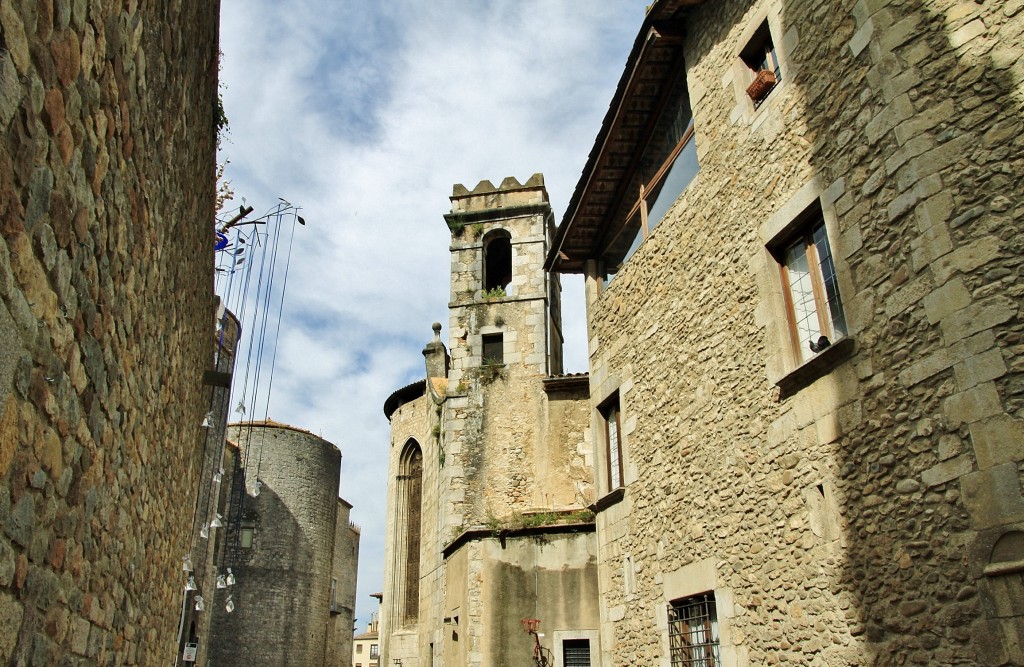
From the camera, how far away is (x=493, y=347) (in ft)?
59.4

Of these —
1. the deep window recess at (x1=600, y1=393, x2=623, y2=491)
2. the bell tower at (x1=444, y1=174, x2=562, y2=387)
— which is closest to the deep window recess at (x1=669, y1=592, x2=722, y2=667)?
the deep window recess at (x1=600, y1=393, x2=623, y2=491)

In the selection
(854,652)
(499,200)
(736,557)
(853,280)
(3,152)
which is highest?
(499,200)

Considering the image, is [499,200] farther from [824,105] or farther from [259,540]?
[259,540]

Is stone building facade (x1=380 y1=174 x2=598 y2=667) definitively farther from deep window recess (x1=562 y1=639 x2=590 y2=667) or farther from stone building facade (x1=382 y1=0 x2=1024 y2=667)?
stone building facade (x1=382 y1=0 x2=1024 y2=667)

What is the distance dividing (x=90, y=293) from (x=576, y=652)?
1007 centimetres

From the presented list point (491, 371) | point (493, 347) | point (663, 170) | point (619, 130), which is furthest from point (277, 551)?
point (663, 170)

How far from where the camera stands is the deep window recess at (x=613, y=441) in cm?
952

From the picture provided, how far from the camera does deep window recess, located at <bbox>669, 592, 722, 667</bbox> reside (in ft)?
23.0

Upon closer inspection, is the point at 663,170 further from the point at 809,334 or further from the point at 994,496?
the point at 994,496

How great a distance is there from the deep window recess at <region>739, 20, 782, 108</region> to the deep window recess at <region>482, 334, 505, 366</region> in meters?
11.0

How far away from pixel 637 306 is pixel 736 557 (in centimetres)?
345

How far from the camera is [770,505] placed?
625cm

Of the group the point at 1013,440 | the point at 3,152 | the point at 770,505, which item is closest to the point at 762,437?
the point at 770,505

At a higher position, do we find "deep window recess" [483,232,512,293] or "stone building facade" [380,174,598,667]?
"deep window recess" [483,232,512,293]
